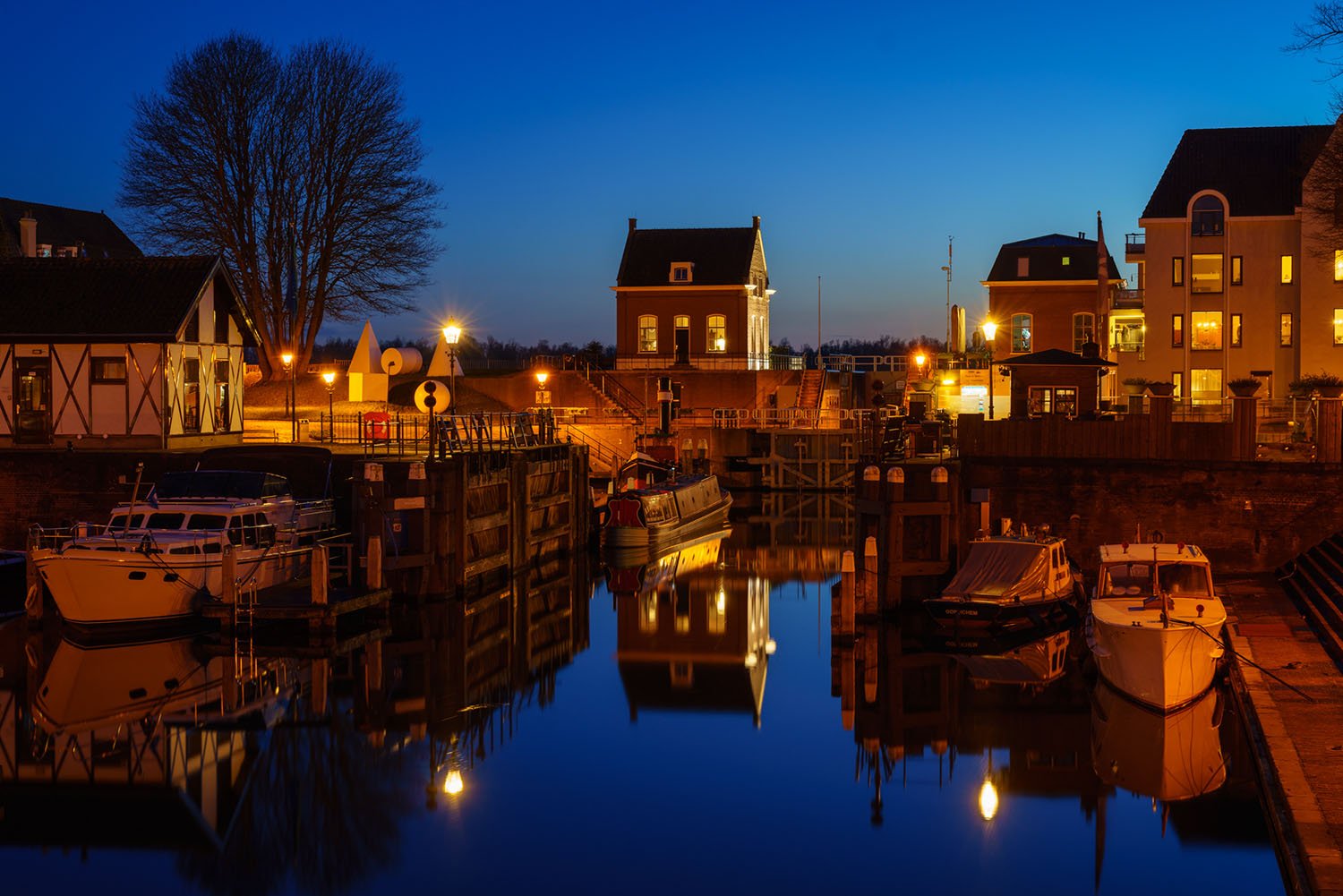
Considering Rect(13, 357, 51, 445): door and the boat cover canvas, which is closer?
the boat cover canvas

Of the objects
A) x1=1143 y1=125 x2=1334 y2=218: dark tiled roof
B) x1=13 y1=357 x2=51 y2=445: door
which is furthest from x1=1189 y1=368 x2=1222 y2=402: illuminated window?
x1=13 y1=357 x2=51 y2=445: door

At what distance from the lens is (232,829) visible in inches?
706

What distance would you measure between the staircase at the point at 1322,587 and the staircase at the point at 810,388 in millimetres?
40534

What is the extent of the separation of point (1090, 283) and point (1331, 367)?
22131mm

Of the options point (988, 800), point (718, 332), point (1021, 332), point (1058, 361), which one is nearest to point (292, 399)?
point (1058, 361)

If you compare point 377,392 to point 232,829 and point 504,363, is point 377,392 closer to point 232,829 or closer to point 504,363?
point 504,363

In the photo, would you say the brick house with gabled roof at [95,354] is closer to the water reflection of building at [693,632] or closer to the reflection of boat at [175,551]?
the reflection of boat at [175,551]

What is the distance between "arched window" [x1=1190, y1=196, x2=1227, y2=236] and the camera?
50688mm

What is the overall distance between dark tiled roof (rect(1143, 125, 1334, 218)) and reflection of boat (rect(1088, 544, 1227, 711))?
3009 centimetres

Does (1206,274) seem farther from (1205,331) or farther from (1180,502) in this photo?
(1180,502)

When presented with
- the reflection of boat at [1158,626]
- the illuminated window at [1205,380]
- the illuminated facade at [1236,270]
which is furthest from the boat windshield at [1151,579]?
the illuminated window at [1205,380]

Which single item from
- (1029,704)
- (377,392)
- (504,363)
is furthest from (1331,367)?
(504,363)

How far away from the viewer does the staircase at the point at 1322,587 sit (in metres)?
24.8

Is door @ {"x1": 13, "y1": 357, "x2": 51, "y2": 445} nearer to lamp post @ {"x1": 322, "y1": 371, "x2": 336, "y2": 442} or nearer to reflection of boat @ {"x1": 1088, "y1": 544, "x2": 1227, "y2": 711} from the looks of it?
lamp post @ {"x1": 322, "y1": 371, "x2": 336, "y2": 442}
